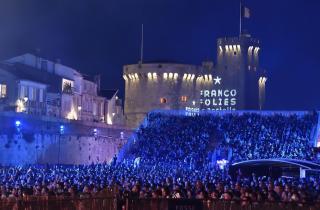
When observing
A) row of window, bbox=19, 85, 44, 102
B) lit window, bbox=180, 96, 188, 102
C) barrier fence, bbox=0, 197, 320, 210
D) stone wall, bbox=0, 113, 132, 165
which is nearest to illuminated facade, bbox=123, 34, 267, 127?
→ lit window, bbox=180, 96, 188, 102

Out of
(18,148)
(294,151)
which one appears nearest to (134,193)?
(18,148)

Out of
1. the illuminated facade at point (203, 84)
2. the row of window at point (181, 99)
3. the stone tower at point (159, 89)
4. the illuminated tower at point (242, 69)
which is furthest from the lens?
the illuminated tower at point (242, 69)

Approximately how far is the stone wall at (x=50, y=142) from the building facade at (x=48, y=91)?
626 centimetres

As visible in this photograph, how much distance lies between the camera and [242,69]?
109 meters

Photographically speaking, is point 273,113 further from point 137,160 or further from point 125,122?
point 125,122

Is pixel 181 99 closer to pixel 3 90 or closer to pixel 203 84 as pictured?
pixel 203 84

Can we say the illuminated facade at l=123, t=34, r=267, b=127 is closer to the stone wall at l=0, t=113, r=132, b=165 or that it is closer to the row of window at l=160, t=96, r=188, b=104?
the row of window at l=160, t=96, r=188, b=104

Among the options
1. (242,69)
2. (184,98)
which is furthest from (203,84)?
(242,69)

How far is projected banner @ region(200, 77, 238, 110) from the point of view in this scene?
108875 millimetres

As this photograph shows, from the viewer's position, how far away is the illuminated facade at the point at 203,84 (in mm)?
107688

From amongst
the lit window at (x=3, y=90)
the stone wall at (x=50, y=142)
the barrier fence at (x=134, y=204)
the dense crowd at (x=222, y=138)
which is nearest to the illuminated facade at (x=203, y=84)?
the stone wall at (x=50, y=142)

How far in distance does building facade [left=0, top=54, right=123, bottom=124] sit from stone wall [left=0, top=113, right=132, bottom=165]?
6263 millimetres

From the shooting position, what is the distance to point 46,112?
81.9 meters

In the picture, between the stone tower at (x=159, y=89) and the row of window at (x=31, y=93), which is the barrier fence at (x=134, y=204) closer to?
the row of window at (x=31, y=93)
